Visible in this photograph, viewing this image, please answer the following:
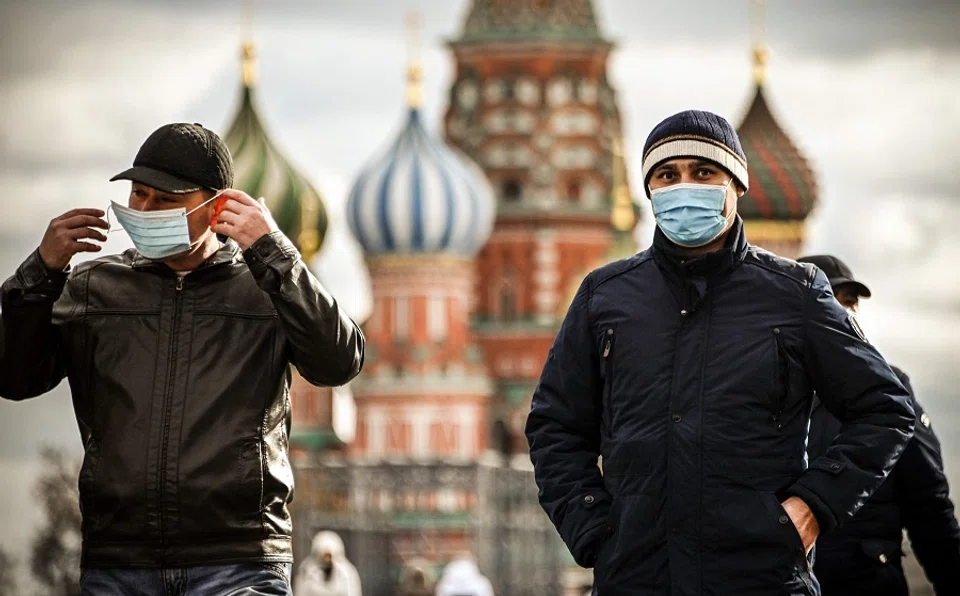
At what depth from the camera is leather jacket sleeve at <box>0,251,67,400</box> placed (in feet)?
20.9

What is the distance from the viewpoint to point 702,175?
6320mm

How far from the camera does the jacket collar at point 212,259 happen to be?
6.43 metres

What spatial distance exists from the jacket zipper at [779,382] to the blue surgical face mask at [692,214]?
0.24 meters

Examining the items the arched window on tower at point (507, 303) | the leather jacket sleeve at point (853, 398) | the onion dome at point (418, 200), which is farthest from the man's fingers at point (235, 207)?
Answer: the arched window on tower at point (507, 303)

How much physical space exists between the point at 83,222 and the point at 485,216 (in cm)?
5005

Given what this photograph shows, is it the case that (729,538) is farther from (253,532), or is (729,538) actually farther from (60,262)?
(60,262)

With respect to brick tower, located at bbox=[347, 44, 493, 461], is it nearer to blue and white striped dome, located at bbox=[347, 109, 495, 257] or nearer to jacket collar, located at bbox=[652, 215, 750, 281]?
blue and white striped dome, located at bbox=[347, 109, 495, 257]

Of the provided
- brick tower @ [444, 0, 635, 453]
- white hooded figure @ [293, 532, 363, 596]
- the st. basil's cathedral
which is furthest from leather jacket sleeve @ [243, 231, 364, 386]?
brick tower @ [444, 0, 635, 453]

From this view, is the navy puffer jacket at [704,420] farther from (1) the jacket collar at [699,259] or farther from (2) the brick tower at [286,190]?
(2) the brick tower at [286,190]

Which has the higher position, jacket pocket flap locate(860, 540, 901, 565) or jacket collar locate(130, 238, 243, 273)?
jacket collar locate(130, 238, 243, 273)

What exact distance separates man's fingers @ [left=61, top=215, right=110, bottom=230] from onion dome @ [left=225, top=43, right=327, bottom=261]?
50.5 metres

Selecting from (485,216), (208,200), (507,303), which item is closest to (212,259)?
(208,200)

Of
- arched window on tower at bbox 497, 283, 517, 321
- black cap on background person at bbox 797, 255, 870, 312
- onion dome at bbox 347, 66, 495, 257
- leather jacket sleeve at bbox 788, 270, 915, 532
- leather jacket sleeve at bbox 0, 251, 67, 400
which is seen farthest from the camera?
arched window on tower at bbox 497, 283, 517, 321

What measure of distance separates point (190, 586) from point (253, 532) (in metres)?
0.17
